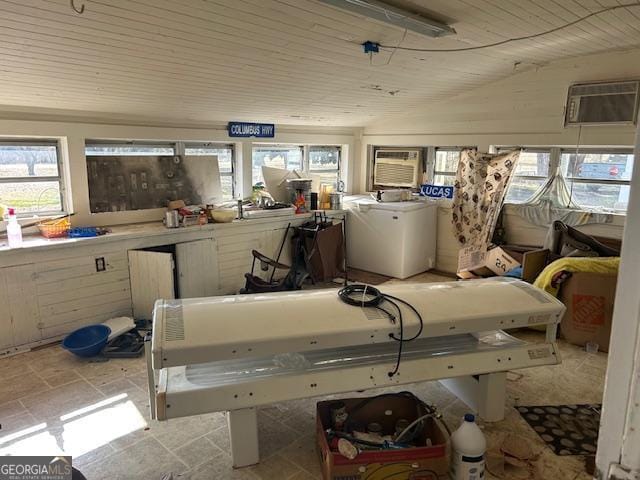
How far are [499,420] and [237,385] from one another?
1.63 m

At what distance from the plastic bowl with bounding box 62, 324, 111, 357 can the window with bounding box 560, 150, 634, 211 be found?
473 cm

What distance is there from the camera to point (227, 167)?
5379 millimetres

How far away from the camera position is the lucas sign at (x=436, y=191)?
566 centimetres

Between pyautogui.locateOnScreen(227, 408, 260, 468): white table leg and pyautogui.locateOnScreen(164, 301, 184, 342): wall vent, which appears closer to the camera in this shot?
pyautogui.locateOnScreen(164, 301, 184, 342): wall vent

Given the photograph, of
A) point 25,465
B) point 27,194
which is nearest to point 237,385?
point 25,465

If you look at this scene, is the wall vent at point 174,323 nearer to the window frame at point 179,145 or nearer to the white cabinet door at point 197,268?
the white cabinet door at point 197,268

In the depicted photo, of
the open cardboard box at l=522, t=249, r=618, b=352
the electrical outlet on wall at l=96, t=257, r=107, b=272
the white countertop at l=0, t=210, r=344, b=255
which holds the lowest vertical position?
the open cardboard box at l=522, t=249, r=618, b=352

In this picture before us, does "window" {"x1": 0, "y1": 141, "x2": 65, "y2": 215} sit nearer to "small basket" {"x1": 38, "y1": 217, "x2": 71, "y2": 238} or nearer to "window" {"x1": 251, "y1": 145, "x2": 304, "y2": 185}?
"small basket" {"x1": 38, "y1": 217, "x2": 71, "y2": 238}

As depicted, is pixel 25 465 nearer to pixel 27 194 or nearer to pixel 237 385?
pixel 237 385

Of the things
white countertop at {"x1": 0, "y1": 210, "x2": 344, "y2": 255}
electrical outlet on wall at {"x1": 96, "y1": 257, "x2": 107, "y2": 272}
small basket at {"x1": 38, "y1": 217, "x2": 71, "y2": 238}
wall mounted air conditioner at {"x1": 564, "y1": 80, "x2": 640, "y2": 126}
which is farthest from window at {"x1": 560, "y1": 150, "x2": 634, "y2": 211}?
small basket at {"x1": 38, "y1": 217, "x2": 71, "y2": 238}

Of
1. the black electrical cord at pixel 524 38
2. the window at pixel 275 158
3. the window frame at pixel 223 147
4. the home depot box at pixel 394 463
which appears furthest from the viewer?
the window at pixel 275 158

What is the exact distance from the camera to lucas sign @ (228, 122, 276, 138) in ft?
16.7

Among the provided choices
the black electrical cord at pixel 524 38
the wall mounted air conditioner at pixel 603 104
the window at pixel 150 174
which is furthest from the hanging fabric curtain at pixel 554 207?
the window at pixel 150 174

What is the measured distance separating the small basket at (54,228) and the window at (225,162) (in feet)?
5.54
